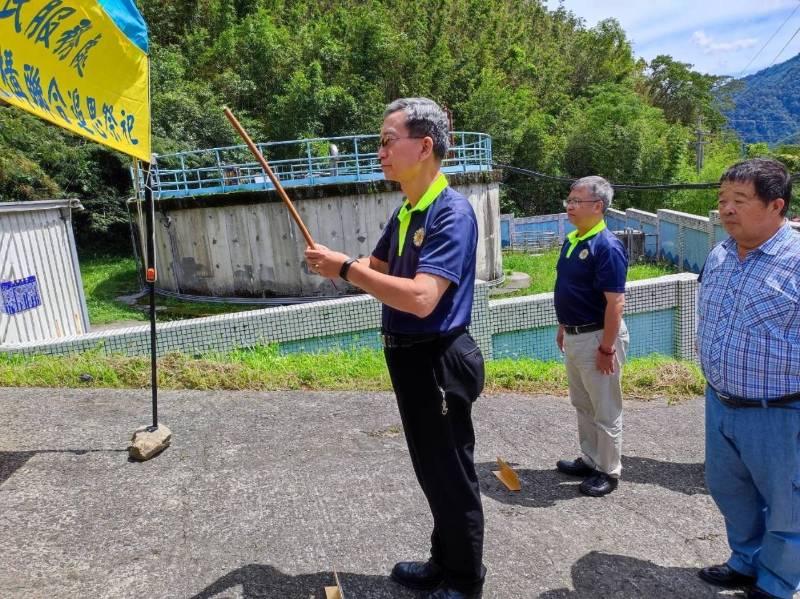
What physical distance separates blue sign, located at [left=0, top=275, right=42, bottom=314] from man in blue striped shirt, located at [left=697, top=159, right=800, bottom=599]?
24.7ft

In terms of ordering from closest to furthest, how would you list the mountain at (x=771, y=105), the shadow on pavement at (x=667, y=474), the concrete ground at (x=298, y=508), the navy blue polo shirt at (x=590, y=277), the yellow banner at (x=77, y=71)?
the concrete ground at (x=298, y=508) → the yellow banner at (x=77, y=71) → the navy blue polo shirt at (x=590, y=277) → the shadow on pavement at (x=667, y=474) → the mountain at (x=771, y=105)

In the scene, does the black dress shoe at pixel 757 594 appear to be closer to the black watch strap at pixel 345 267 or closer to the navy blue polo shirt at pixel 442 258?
the navy blue polo shirt at pixel 442 258

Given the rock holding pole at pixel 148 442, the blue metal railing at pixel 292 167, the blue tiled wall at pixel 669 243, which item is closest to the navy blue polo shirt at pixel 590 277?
the rock holding pole at pixel 148 442

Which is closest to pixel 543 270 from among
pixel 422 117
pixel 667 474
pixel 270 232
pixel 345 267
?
pixel 270 232

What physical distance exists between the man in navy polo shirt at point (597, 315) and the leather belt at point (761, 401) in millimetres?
862

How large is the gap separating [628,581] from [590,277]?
1554 mm

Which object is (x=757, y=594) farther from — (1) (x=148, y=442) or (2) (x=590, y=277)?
(1) (x=148, y=442)

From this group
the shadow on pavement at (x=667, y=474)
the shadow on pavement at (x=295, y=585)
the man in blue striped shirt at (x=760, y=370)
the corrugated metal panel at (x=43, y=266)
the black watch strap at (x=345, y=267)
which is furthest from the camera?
the corrugated metal panel at (x=43, y=266)

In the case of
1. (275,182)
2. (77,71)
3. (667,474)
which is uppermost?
(77,71)

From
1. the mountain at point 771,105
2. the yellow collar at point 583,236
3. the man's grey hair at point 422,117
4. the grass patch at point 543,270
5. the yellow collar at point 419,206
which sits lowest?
the grass patch at point 543,270

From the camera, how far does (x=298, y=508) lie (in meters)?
3.08

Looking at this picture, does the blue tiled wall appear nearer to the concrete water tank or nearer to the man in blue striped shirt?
the concrete water tank

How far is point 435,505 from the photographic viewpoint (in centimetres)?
223

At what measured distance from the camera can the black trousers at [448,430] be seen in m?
2.14
